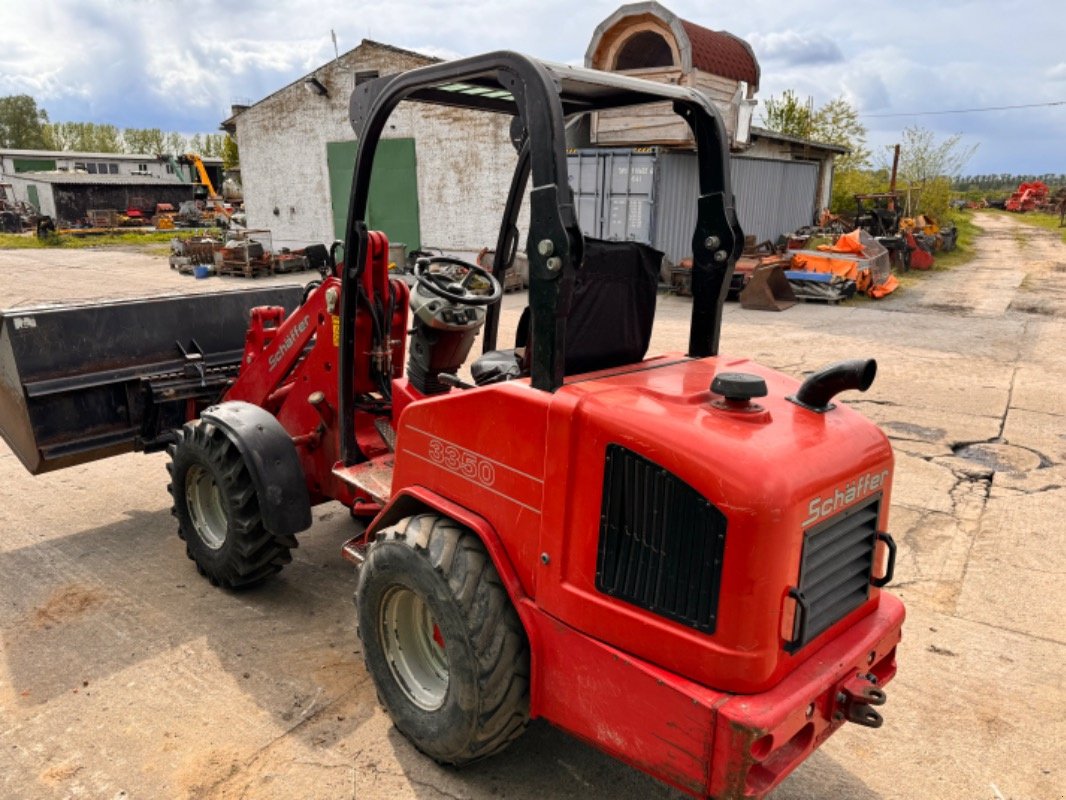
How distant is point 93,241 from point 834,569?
107 feet

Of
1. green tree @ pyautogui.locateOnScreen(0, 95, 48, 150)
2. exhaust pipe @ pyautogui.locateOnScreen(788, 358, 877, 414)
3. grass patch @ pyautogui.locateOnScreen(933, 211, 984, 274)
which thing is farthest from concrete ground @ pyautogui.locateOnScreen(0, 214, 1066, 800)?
green tree @ pyautogui.locateOnScreen(0, 95, 48, 150)

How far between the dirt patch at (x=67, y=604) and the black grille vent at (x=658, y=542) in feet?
9.85

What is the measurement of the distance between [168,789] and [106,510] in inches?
114

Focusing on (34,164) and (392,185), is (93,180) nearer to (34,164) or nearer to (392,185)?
(34,164)

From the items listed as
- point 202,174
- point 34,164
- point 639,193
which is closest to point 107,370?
point 639,193

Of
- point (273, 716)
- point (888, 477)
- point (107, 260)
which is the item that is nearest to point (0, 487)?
point (273, 716)

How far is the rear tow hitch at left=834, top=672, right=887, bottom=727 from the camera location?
236 centimetres

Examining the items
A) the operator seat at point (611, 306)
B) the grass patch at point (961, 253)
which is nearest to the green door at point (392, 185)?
the grass patch at point (961, 253)

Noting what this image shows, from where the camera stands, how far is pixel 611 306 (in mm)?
2877

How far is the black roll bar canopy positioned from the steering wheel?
0.34 m

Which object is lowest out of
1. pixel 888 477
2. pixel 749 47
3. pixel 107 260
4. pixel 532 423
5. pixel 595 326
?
pixel 107 260

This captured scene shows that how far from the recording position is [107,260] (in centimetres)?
2317

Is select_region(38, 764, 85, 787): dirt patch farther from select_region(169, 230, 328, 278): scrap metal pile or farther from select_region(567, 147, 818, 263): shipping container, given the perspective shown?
select_region(169, 230, 328, 278): scrap metal pile

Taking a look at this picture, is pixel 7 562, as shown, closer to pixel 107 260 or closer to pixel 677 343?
pixel 677 343
